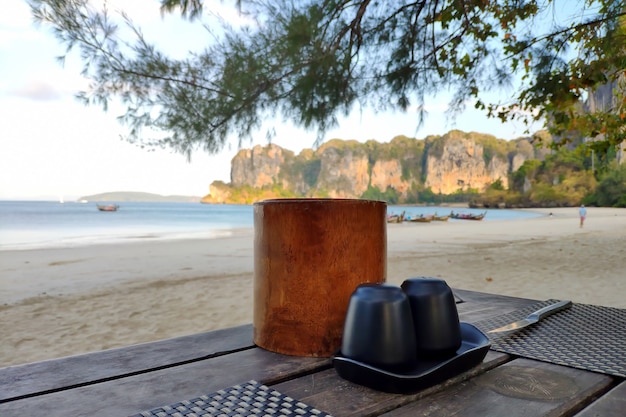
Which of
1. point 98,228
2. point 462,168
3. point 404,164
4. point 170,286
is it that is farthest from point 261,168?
point 170,286

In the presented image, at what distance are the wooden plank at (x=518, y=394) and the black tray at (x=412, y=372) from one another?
0.05ft

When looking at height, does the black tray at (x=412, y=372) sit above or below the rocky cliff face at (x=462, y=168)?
below

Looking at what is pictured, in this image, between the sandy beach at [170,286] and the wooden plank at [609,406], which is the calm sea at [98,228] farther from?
the wooden plank at [609,406]

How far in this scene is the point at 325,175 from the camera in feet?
224

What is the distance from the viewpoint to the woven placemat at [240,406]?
0.40 metres

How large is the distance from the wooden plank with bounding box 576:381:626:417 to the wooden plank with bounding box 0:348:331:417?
28cm

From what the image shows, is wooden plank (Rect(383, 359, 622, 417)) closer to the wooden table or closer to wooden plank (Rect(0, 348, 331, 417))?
the wooden table

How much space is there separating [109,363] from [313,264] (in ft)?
0.94

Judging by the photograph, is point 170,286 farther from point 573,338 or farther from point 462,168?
point 462,168

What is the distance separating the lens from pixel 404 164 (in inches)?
2926

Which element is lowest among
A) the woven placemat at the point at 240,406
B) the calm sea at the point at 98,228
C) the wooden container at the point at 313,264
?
the calm sea at the point at 98,228

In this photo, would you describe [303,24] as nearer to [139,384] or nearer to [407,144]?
[139,384]

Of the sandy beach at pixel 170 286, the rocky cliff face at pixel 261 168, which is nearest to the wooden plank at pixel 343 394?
the sandy beach at pixel 170 286

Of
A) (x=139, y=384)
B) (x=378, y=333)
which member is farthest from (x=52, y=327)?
(x=378, y=333)
